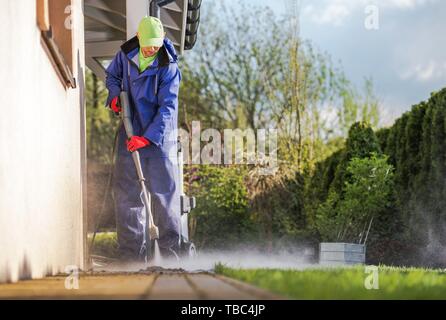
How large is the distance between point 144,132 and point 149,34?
0.66m

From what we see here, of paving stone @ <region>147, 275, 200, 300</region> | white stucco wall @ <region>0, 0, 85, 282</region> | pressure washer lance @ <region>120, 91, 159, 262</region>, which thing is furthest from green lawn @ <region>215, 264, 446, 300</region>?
pressure washer lance @ <region>120, 91, 159, 262</region>

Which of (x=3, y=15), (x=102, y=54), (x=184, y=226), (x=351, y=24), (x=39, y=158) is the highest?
(x=351, y=24)

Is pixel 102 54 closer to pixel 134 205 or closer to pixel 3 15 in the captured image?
pixel 134 205

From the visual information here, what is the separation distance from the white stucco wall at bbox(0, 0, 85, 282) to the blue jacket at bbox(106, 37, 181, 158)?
A: 367mm

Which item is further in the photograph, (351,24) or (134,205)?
(351,24)

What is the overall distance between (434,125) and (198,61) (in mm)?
7932

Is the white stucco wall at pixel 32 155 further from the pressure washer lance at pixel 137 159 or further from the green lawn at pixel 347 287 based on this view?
the green lawn at pixel 347 287

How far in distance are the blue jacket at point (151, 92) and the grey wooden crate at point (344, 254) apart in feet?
8.94

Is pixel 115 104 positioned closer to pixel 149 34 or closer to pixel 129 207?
pixel 149 34

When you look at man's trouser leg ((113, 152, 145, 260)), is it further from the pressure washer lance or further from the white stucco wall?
the white stucco wall

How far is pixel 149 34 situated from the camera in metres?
5.93

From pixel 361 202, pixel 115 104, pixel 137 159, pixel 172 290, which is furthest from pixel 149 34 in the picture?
pixel 361 202

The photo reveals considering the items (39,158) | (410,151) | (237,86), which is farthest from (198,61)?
(39,158)

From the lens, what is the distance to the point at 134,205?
6.08 m
